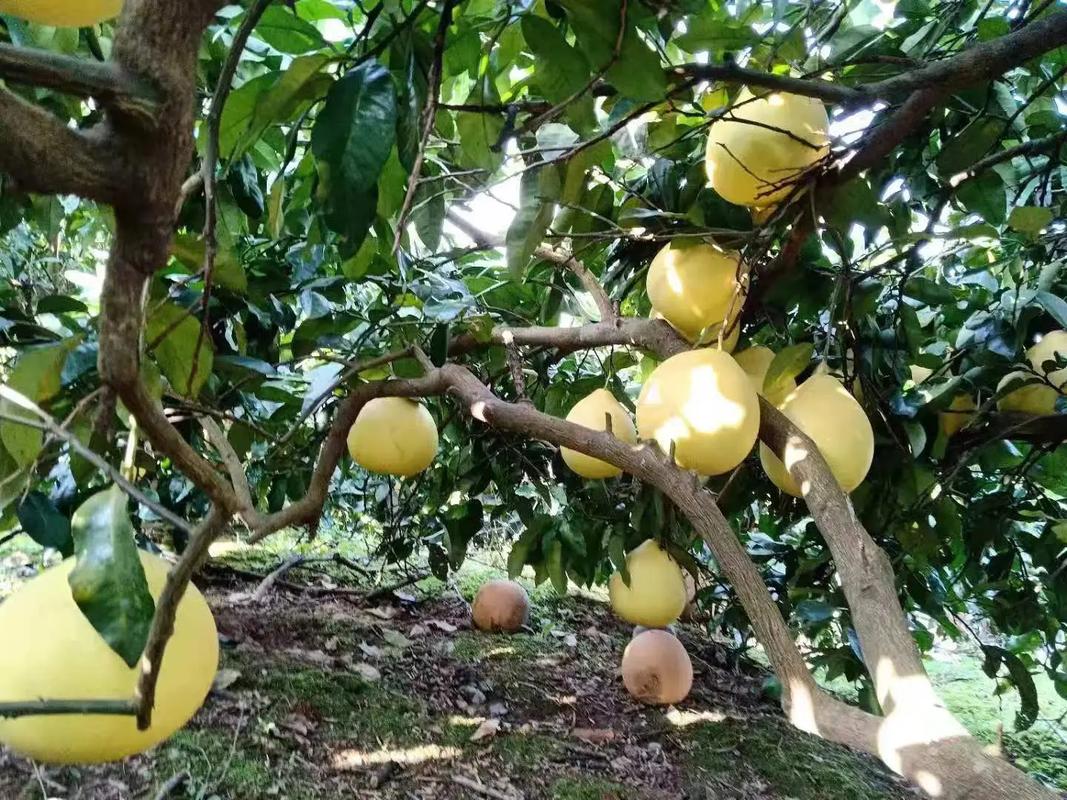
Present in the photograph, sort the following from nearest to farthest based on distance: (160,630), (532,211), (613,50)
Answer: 1. (160,630)
2. (613,50)
3. (532,211)

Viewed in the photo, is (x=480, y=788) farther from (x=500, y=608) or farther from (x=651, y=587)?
(x=500, y=608)

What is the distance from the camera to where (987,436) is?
1.49m

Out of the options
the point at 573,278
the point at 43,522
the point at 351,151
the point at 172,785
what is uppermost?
the point at 573,278

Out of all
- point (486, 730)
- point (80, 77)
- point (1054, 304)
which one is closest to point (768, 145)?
point (1054, 304)

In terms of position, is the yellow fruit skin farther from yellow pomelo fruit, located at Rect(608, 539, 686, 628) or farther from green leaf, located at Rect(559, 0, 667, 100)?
yellow pomelo fruit, located at Rect(608, 539, 686, 628)

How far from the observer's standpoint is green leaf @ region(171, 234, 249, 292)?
2.86 ft

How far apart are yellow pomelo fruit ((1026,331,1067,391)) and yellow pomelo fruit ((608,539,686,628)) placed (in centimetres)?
99

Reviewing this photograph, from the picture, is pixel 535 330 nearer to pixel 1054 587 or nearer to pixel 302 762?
pixel 302 762

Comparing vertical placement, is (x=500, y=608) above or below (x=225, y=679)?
above

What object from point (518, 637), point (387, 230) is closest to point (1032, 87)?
point (387, 230)

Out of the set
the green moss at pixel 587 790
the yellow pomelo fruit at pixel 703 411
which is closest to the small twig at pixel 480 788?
the green moss at pixel 587 790

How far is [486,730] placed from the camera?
6.56 feet

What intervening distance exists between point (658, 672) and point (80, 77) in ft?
7.65

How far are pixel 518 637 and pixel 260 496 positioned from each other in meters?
1.38
